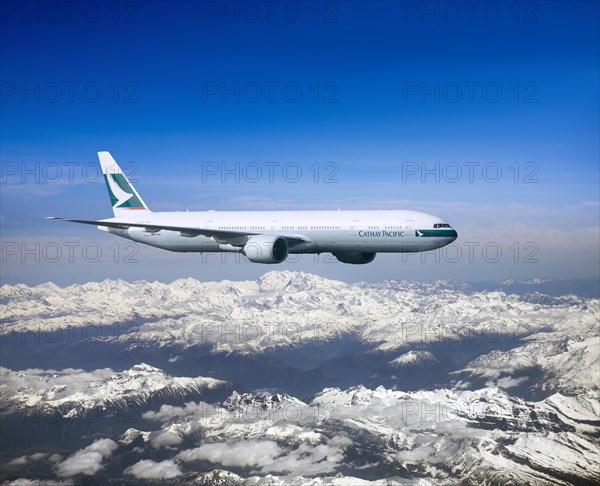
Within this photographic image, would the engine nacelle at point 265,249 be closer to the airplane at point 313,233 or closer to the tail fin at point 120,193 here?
the airplane at point 313,233

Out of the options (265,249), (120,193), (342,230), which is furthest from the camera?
(120,193)

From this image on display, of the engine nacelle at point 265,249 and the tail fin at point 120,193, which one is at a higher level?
the tail fin at point 120,193

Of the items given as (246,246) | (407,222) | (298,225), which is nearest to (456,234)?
(407,222)

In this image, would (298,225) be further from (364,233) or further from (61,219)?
(61,219)

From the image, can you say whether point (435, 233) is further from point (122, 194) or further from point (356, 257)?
point (122, 194)

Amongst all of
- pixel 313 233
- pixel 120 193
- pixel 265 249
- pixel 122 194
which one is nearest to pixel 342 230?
pixel 313 233

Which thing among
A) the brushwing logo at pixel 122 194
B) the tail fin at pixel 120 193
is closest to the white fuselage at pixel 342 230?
the tail fin at pixel 120 193

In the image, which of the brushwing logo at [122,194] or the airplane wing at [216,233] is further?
the brushwing logo at [122,194]

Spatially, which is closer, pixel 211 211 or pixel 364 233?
pixel 364 233
